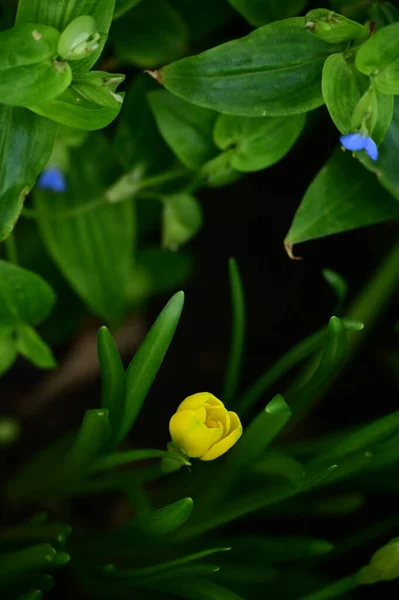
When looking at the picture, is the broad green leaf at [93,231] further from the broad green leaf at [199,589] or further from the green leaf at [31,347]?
the broad green leaf at [199,589]

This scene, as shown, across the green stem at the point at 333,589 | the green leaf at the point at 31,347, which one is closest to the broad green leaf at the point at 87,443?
the green leaf at the point at 31,347

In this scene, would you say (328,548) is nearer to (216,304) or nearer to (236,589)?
(236,589)

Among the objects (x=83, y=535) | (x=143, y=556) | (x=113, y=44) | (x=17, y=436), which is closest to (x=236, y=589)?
(x=143, y=556)

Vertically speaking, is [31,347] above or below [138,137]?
below

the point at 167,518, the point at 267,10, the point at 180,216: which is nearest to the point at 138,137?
the point at 180,216

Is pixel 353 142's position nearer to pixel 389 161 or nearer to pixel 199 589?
pixel 389 161

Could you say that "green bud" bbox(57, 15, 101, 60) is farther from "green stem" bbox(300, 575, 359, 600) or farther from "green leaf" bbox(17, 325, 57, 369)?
"green stem" bbox(300, 575, 359, 600)
